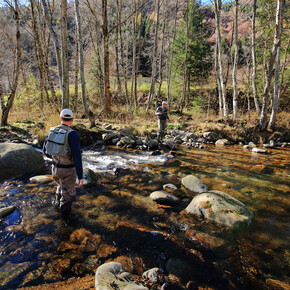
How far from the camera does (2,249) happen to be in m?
2.66

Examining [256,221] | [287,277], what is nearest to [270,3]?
[256,221]

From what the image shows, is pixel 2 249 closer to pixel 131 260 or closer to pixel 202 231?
pixel 131 260

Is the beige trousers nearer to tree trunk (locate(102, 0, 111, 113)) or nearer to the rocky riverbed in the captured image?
the rocky riverbed

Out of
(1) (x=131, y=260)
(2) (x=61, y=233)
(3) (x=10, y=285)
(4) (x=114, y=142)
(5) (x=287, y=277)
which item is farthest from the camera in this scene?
(4) (x=114, y=142)

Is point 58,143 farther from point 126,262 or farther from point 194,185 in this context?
point 194,185

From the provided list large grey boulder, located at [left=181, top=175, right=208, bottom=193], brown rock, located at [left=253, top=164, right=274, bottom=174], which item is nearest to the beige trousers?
large grey boulder, located at [left=181, top=175, right=208, bottom=193]

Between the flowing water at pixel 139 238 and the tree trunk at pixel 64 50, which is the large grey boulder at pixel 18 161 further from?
the tree trunk at pixel 64 50

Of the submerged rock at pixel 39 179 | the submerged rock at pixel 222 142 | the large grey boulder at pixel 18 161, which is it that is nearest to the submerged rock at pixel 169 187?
the submerged rock at pixel 39 179

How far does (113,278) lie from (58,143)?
200cm

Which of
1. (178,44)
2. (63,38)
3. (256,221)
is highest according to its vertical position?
(178,44)

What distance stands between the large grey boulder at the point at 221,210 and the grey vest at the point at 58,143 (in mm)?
2654

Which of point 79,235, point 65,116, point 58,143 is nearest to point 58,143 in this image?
point 58,143

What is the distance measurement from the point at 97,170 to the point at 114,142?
3.83m

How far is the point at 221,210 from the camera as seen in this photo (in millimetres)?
3496
